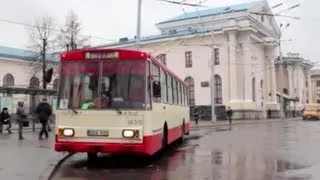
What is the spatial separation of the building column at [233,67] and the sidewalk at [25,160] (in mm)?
53980

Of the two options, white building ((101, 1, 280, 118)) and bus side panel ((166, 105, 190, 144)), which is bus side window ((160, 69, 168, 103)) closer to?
bus side panel ((166, 105, 190, 144))

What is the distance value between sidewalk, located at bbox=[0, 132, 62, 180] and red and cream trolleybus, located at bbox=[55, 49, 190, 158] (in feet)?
3.23

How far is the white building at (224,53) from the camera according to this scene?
71.1 m

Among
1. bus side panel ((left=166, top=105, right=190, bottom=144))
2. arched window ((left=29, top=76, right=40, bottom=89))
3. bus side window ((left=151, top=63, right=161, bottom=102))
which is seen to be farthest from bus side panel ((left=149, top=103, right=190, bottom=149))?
arched window ((left=29, top=76, right=40, bottom=89))

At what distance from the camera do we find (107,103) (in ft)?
44.7

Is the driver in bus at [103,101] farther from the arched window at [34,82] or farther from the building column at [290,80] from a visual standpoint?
the building column at [290,80]

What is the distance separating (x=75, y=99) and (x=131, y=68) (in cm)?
166

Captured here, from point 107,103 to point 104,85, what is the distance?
1.57 ft

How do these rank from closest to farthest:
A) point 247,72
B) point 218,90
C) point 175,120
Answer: point 175,120 < point 218,90 < point 247,72

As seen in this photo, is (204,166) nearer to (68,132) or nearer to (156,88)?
(156,88)

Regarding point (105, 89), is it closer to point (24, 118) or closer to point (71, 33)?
point (24, 118)

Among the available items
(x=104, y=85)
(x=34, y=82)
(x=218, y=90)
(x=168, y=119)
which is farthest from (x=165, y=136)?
(x=218, y=90)

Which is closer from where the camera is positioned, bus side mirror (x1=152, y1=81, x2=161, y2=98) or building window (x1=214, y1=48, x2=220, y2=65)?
bus side mirror (x1=152, y1=81, x2=161, y2=98)

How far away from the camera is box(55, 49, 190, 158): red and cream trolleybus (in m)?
13.4
